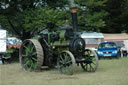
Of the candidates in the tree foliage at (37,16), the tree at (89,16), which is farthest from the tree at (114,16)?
the tree foliage at (37,16)

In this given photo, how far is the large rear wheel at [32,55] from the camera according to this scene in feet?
30.2

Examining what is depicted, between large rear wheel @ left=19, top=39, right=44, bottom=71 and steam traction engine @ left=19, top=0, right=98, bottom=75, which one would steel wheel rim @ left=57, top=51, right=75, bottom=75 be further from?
large rear wheel @ left=19, top=39, right=44, bottom=71

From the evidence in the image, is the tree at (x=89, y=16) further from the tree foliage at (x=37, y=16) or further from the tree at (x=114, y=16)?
the tree at (x=114, y=16)

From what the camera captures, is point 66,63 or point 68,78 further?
point 66,63

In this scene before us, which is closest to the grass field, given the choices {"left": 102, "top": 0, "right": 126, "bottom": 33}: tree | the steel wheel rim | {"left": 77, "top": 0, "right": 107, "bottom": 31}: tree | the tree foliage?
the steel wheel rim

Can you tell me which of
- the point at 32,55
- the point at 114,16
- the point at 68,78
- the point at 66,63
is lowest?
the point at 68,78

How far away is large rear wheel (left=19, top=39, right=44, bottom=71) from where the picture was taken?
9.20 meters

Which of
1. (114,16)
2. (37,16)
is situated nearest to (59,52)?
(37,16)

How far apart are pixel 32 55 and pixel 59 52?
1073mm

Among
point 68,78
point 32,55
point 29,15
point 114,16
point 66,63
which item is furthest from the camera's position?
point 114,16

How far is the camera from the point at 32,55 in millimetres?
9766

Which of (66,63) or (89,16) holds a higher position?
(89,16)

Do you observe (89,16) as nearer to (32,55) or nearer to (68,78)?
(32,55)

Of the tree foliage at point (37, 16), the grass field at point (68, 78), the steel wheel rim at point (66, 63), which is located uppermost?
the tree foliage at point (37, 16)
